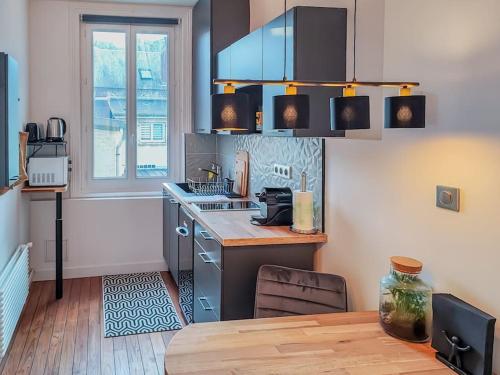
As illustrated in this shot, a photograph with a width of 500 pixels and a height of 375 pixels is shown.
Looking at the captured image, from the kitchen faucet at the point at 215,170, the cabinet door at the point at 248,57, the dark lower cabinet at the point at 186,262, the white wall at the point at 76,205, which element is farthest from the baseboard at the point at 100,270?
the cabinet door at the point at 248,57

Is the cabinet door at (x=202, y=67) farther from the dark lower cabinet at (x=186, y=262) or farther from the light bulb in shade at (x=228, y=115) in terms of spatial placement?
the light bulb in shade at (x=228, y=115)

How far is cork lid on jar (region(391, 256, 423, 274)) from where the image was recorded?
172 cm

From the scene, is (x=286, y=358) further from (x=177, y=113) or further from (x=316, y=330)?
(x=177, y=113)

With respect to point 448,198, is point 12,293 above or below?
below

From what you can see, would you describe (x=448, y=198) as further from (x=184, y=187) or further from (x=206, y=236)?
(x=184, y=187)

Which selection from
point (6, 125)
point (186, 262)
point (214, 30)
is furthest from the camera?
point (214, 30)

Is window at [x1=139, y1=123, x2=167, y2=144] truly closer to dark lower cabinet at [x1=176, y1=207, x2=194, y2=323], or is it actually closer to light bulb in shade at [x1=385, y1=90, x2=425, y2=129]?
dark lower cabinet at [x1=176, y1=207, x2=194, y2=323]

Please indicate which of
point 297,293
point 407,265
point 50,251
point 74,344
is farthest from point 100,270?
point 407,265

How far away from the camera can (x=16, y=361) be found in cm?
322

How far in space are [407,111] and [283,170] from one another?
175 cm

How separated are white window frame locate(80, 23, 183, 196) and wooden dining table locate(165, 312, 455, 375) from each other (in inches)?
142

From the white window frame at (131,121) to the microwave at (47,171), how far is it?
1.86ft

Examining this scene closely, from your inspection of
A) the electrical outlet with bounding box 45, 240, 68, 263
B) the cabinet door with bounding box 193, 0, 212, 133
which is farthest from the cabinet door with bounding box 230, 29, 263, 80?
the electrical outlet with bounding box 45, 240, 68, 263

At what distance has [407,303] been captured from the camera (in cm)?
172
